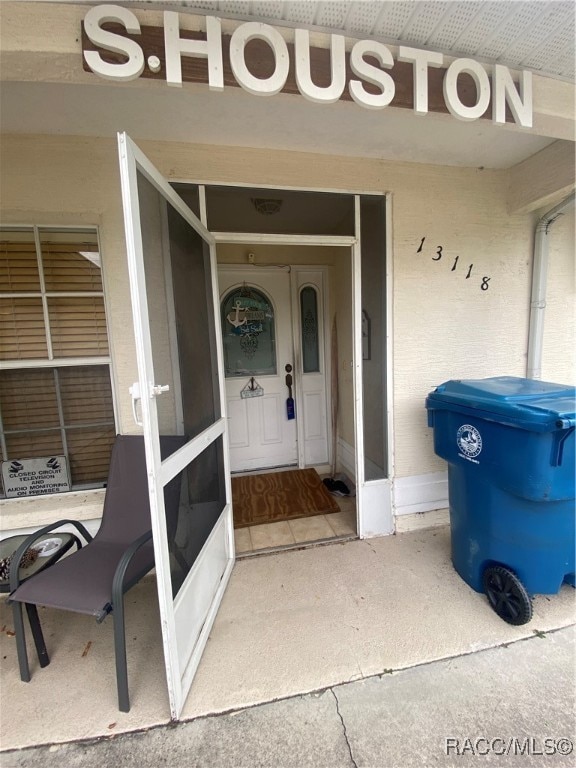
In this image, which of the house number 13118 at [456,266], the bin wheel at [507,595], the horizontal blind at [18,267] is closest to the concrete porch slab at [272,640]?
the bin wheel at [507,595]

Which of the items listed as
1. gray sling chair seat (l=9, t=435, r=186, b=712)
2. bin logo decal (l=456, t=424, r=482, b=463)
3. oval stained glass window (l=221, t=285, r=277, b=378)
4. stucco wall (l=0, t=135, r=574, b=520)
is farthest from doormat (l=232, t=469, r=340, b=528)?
bin logo decal (l=456, t=424, r=482, b=463)

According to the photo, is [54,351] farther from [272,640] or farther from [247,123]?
[272,640]

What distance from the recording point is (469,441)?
168 cm

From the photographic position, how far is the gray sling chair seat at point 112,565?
124 cm

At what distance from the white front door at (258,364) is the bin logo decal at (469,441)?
6.28 ft

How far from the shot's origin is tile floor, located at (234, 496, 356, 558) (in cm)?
229

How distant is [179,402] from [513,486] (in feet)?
5.30

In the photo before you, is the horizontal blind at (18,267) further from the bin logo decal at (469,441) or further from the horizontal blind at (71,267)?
the bin logo decal at (469,441)

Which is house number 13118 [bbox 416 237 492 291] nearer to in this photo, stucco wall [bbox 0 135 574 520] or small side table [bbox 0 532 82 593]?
stucco wall [bbox 0 135 574 520]

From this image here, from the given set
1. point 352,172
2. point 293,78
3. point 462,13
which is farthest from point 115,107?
point 462,13

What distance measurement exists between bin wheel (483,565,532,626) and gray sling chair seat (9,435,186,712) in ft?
5.43

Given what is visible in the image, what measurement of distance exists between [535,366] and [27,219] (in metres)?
3.59

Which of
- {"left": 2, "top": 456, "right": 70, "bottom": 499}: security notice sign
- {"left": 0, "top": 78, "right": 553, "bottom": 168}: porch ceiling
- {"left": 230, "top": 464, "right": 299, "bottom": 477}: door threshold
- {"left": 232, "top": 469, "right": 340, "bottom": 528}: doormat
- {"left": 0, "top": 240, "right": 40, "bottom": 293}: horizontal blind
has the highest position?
{"left": 0, "top": 78, "right": 553, "bottom": 168}: porch ceiling

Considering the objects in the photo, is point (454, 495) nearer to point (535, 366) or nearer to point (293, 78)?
point (535, 366)
